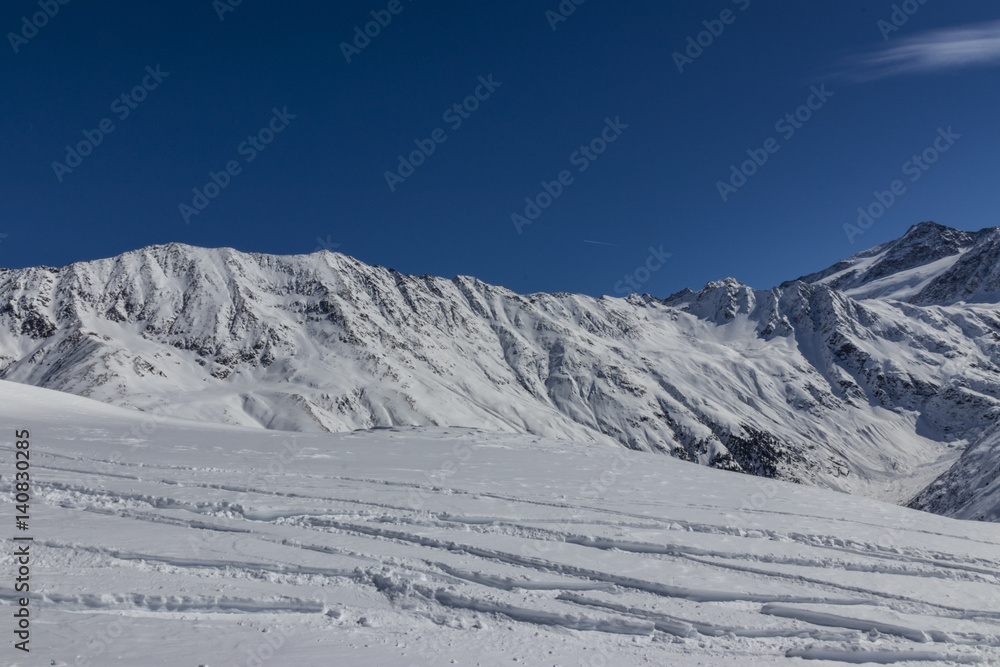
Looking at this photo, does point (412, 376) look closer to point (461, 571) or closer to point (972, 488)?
point (972, 488)

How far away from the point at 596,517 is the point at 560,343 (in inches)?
7213

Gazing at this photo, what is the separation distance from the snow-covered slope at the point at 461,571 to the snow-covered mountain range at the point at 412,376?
105 m

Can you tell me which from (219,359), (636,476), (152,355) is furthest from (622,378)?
(636,476)

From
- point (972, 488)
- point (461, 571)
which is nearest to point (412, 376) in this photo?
point (972, 488)

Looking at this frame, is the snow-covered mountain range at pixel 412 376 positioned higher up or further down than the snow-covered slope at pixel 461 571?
higher up

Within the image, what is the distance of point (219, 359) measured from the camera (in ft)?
479

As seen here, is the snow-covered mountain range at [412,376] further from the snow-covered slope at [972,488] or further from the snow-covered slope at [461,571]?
the snow-covered slope at [461,571]

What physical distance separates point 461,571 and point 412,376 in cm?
14208

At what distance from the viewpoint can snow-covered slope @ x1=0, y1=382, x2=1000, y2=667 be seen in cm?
865

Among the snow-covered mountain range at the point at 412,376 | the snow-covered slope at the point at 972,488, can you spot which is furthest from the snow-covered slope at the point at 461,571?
the snow-covered mountain range at the point at 412,376

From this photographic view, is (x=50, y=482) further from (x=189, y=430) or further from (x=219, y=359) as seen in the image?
(x=219, y=359)

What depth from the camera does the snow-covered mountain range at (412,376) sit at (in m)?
130

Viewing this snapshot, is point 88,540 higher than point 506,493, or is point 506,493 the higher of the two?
point 506,493

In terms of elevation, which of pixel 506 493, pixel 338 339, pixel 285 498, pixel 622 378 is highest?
pixel 622 378
